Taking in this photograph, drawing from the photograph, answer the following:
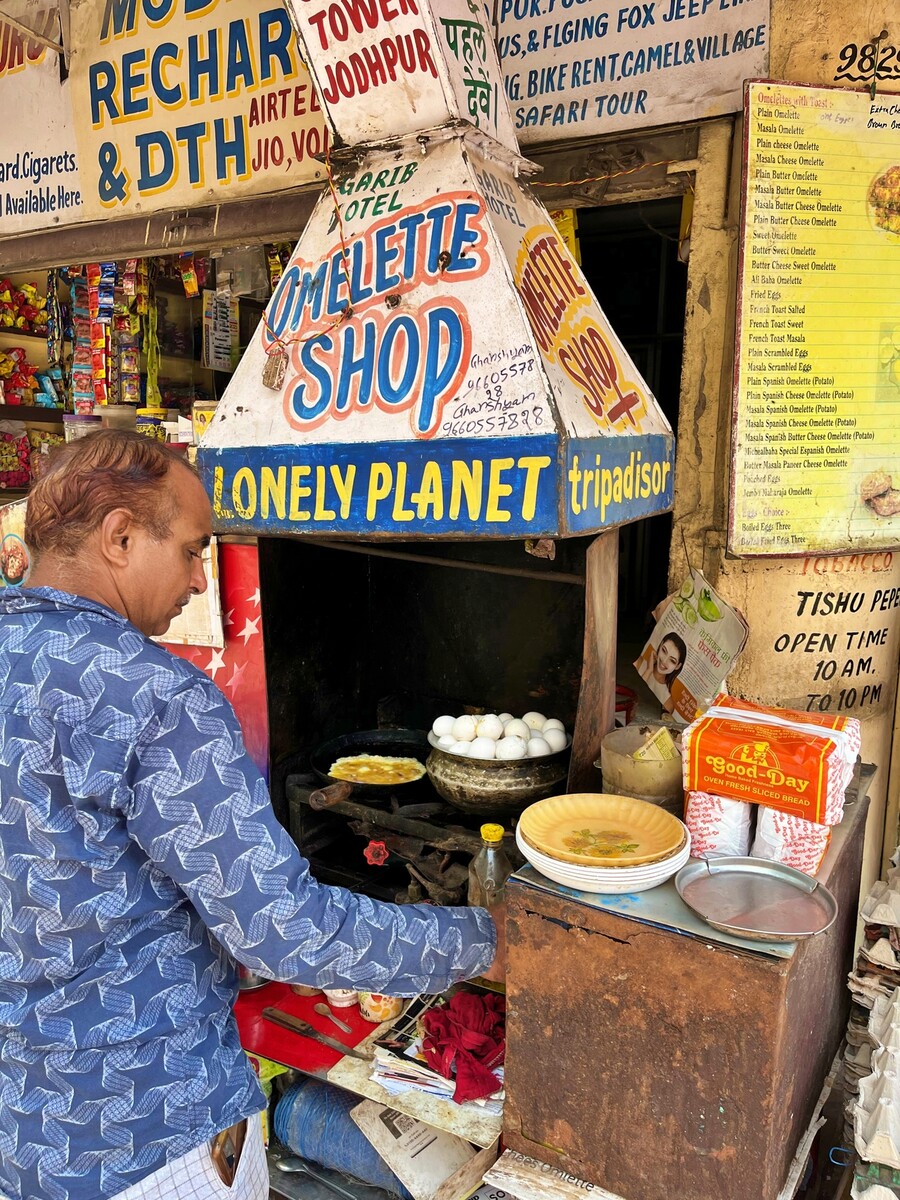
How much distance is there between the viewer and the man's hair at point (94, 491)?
1.38 metres

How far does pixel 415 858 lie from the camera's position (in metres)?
2.48

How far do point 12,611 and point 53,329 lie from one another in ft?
15.9

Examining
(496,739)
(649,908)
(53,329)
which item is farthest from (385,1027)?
(53,329)

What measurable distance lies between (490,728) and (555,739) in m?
0.20

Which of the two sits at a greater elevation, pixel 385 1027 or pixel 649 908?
pixel 649 908

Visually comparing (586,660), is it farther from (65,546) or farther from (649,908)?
(65,546)

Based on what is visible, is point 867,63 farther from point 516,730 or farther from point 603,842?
point 603,842

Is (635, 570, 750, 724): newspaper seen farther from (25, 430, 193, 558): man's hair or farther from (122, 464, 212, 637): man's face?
(25, 430, 193, 558): man's hair

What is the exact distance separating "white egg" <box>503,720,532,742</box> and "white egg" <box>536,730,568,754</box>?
5 centimetres

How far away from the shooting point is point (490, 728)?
2.49 m

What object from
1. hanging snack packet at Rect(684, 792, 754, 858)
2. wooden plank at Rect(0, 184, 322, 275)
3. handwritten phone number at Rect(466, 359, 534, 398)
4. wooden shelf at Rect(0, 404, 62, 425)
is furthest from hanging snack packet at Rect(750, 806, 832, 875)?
wooden shelf at Rect(0, 404, 62, 425)

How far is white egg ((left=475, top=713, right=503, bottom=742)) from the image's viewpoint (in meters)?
2.49

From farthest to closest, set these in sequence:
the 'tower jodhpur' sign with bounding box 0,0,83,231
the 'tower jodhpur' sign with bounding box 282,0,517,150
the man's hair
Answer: the 'tower jodhpur' sign with bounding box 0,0,83,231 < the 'tower jodhpur' sign with bounding box 282,0,517,150 < the man's hair

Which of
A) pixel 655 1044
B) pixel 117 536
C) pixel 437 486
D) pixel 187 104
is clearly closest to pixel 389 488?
pixel 437 486
